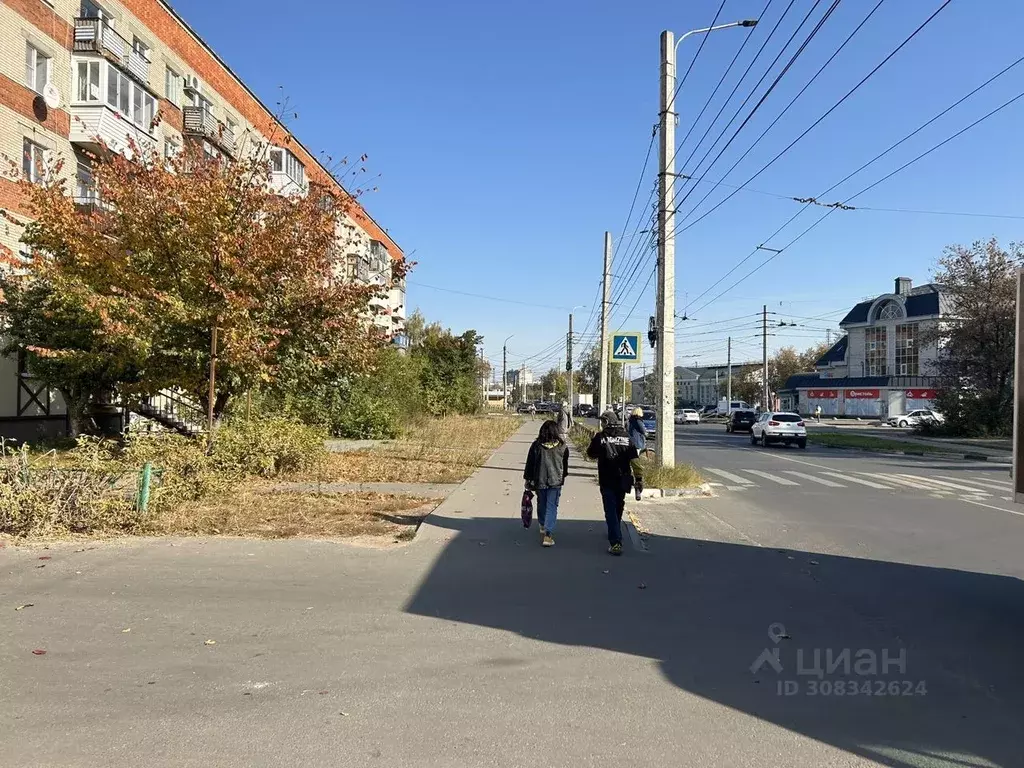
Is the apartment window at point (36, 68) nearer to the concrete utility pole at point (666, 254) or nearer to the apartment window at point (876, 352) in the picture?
the concrete utility pole at point (666, 254)

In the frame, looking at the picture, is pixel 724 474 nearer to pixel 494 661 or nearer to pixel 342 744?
pixel 494 661

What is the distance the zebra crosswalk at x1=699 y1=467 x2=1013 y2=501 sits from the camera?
15.2 metres

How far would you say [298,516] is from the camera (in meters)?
10.4

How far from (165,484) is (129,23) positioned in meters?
23.3

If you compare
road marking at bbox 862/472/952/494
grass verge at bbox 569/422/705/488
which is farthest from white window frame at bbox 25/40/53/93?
road marking at bbox 862/472/952/494

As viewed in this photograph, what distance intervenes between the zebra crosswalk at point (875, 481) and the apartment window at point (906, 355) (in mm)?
59242

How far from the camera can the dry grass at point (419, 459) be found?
1541cm

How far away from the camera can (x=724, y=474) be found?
61.9 ft

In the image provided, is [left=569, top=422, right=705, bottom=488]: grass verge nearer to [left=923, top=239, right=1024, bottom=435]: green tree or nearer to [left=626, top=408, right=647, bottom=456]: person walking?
[left=626, top=408, right=647, bottom=456]: person walking

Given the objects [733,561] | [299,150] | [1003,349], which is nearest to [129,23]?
[299,150]

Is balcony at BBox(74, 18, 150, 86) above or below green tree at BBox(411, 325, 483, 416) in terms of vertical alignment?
above

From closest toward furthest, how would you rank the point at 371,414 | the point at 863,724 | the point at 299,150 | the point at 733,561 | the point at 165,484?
the point at 863,724, the point at 733,561, the point at 165,484, the point at 371,414, the point at 299,150

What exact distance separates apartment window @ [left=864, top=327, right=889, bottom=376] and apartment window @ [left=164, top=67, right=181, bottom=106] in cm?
6911

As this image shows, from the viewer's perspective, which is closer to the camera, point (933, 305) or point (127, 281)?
point (127, 281)
